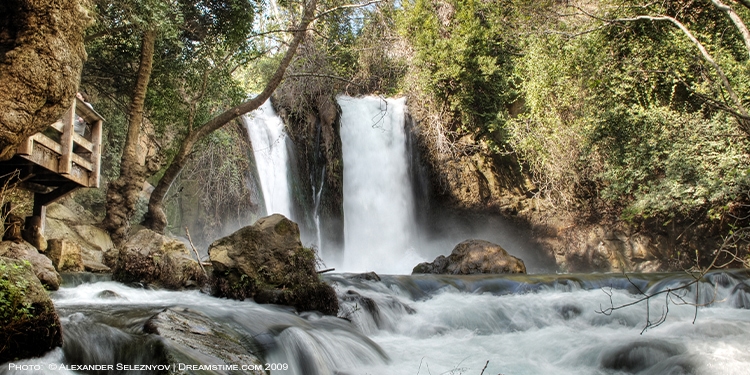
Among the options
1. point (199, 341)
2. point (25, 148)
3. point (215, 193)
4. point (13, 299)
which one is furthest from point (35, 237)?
point (215, 193)

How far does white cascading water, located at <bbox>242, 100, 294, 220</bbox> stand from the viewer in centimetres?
1747

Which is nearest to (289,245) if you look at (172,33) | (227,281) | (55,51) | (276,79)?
(227,281)

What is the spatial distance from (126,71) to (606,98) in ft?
39.7

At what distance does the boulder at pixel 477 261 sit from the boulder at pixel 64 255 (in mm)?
8456

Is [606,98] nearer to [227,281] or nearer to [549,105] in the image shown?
[549,105]

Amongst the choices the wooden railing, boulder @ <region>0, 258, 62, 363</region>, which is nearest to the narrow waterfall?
the wooden railing

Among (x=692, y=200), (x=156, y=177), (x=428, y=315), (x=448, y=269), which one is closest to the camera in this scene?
(x=428, y=315)

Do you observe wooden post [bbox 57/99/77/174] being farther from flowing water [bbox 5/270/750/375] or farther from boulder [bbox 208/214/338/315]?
boulder [bbox 208/214/338/315]

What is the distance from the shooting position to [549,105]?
15.6m

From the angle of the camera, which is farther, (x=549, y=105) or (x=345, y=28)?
(x=549, y=105)

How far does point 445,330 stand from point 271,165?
11.4 m

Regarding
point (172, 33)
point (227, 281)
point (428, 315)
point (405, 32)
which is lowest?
point (428, 315)

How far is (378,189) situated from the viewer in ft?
61.4

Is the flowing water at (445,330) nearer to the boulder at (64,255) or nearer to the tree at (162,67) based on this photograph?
the boulder at (64,255)
